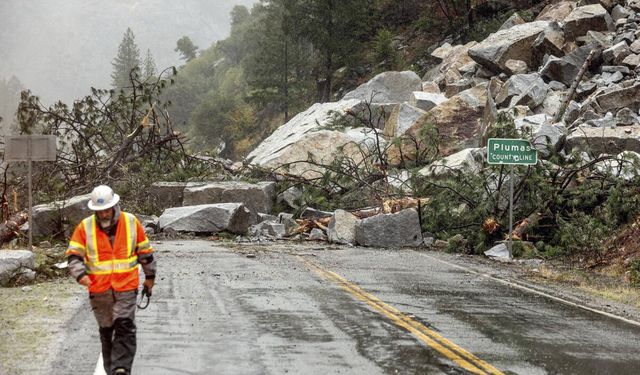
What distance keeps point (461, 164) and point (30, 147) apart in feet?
40.2

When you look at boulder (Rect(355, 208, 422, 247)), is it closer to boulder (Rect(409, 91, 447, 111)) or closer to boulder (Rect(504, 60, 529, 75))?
boulder (Rect(409, 91, 447, 111))

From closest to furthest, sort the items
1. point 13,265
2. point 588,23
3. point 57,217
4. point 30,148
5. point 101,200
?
point 101,200
point 13,265
point 30,148
point 57,217
point 588,23

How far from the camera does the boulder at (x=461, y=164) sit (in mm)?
23109

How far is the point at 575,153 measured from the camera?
20.5 metres

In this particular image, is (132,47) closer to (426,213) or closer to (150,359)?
(426,213)

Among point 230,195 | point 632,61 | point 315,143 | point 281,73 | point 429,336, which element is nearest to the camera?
point 429,336

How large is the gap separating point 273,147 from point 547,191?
47.0 ft

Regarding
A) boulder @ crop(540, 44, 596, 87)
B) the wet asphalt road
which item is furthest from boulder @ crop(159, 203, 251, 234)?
boulder @ crop(540, 44, 596, 87)

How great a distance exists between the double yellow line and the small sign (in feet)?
24.2

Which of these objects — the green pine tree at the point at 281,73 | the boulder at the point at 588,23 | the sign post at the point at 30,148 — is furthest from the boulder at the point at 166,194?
the green pine tree at the point at 281,73

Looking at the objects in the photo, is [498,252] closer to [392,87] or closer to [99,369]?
[99,369]

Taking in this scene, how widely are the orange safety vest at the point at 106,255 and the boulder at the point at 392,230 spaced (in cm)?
1487

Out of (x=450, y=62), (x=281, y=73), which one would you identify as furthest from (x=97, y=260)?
(x=281, y=73)

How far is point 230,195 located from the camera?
25.9m
